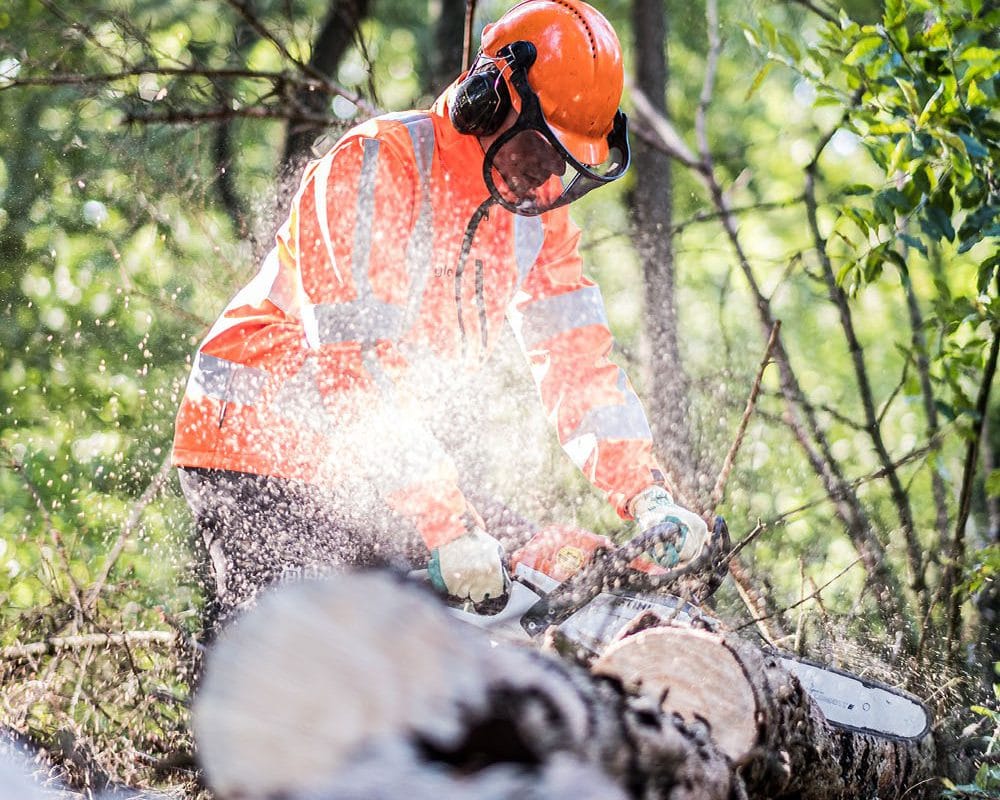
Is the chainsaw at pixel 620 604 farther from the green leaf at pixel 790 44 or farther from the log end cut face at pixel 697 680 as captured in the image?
the green leaf at pixel 790 44

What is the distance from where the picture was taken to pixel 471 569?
2297 mm

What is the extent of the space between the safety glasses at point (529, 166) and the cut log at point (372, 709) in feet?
5.53

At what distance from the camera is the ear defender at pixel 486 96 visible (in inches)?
108

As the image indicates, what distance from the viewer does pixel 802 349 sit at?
12398 mm

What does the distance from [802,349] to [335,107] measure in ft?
27.4

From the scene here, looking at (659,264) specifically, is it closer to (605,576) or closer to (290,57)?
(290,57)

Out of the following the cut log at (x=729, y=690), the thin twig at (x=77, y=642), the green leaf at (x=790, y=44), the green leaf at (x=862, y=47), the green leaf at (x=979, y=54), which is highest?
the green leaf at (x=790, y=44)

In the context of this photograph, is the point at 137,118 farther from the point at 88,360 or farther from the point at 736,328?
the point at 736,328

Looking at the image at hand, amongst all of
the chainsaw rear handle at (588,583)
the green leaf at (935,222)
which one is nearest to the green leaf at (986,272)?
the green leaf at (935,222)

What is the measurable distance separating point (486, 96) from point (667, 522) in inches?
51.6

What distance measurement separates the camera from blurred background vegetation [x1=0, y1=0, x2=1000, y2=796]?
3066 mm

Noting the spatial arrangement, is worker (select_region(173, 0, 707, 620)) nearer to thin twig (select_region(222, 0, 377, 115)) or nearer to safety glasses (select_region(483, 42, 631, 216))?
safety glasses (select_region(483, 42, 631, 216))

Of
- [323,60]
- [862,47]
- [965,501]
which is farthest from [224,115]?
[965,501]

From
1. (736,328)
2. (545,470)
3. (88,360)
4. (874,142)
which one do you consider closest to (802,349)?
(736,328)
